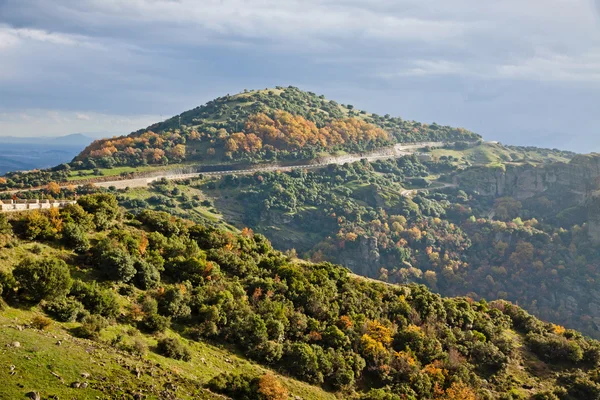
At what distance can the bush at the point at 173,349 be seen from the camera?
27688 millimetres

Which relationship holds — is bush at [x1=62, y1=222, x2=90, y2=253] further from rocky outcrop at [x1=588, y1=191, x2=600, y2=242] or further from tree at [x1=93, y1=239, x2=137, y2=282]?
rocky outcrop at [x1=588, y1=191, x2=600, y2=242]

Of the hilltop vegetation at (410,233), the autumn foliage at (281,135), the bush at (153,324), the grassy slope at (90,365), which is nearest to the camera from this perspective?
the grassy slope at (90,365)

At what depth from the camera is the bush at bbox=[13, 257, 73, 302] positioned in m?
26.1

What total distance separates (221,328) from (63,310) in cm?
1079

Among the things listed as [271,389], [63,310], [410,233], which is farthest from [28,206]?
[410,233]

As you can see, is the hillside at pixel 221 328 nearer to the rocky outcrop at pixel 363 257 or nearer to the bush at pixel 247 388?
the bush at pixel 247 388

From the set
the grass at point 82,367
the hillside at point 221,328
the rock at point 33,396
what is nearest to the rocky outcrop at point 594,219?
the hillside at point 221,328

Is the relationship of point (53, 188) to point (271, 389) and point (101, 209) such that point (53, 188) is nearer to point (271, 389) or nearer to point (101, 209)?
point (101, 209)

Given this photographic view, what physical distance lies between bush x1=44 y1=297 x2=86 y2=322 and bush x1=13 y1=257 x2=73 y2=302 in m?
0.45

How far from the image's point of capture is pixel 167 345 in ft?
91.5

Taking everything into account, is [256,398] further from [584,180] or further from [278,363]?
[584,180]

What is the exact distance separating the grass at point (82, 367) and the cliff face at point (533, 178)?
174939mm

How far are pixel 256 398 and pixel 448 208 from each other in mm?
153682

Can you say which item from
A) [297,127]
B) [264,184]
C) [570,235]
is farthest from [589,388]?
[297,127]
